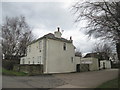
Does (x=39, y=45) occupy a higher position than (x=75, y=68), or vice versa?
(x=39, y=45)

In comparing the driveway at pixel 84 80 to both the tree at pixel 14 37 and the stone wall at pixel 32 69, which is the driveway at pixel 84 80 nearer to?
the stone wall at pixel 32 69

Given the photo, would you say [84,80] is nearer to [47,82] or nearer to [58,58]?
[47,82]

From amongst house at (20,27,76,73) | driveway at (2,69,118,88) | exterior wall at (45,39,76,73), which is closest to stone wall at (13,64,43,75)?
house at (20,27,76,73)

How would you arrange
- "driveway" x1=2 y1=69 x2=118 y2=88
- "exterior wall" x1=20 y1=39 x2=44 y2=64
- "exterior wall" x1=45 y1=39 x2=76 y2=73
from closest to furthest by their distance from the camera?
"driveway" x1=2 y1=69 x2=118 y2=88 < "exterior wall" x1=45 y1=39 x2=76 y2=73 < "exterior wall" x1=20 y1=39 x2=44 y2=64

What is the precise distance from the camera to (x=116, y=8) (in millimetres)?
14102

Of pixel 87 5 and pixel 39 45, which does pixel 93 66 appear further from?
pixel 87 5

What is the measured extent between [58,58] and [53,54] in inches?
53.7

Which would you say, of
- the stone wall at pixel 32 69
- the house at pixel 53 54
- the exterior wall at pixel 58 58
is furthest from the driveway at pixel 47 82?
the exterior wall at pixel 58 58

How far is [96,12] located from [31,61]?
17707 mm

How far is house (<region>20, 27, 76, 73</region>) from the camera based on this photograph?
24163mm

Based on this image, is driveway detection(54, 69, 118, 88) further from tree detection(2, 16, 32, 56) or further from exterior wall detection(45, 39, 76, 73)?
tree detection(2, 16, 32, 56)

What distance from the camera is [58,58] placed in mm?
25938

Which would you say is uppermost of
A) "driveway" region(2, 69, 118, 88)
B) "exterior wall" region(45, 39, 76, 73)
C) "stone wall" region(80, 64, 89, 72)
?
"exterior wall" region(45, 39, 76, 73)

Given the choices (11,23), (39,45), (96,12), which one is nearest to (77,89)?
(96,12)
